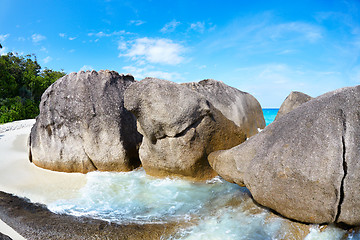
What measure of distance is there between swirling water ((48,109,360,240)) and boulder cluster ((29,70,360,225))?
0.20 meters

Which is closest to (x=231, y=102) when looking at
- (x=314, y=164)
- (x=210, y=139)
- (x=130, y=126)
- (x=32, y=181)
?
(x=210, y=139)

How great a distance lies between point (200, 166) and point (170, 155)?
0.69m

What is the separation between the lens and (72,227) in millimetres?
3584

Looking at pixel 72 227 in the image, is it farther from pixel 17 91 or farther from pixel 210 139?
pixel 17 91

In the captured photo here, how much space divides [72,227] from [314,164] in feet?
11.3

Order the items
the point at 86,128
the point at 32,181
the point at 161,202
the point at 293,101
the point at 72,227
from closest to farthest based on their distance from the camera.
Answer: the point at 72,227
the point at 161,202
the point at 32,181
the point at 86,128
the point at 293,101

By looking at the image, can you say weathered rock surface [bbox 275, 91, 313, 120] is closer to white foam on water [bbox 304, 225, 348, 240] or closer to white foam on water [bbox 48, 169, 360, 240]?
white foam on water [bbox 48, 169, 360, 240]

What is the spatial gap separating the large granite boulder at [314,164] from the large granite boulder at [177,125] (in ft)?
5.24

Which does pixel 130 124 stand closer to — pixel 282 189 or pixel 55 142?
pixel 55 142

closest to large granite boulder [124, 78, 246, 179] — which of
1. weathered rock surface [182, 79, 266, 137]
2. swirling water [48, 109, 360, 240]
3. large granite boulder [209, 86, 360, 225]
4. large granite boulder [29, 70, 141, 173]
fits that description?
swirling water [48, 109, 360, 240]

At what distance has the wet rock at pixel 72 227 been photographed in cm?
338

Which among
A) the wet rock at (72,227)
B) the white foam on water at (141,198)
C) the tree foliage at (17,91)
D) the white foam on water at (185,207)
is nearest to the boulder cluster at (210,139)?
the white foam on water at (185,207)

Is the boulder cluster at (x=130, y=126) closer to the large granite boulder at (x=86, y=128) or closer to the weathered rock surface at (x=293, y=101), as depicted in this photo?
the large granite boulder at (x=86, y=128)

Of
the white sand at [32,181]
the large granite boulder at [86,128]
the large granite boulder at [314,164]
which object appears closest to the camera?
the large granite boulder at [314,164]
